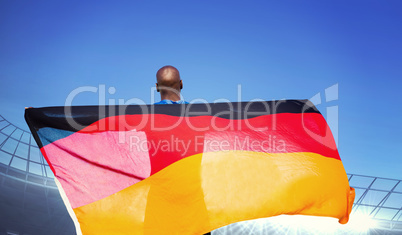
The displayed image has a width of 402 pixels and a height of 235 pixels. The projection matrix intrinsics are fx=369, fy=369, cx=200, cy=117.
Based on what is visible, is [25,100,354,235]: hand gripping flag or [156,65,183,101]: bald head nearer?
[25,100,354,235]: hand gripping flag

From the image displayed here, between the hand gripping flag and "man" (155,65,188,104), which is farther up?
"man" (155,65,188,104)

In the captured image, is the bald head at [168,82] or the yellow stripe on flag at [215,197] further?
the bald head at [168,82]

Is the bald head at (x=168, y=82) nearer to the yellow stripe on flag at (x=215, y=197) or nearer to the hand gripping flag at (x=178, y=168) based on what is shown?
the hand gripping flag at (x=178, y=168)

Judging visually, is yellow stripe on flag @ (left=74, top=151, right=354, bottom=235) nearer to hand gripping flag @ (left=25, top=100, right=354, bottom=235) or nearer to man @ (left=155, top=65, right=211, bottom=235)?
hand gripping flag @ (left=25, top=100, right=354, bottom=235)

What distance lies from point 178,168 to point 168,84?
82 cm

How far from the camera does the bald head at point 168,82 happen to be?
11.8 ft

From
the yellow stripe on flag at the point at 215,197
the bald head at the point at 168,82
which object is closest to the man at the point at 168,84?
the bald head at the point at 168,82

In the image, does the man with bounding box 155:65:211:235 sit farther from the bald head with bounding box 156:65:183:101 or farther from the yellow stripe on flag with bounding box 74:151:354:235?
the yellow stripe on flag with bounding box 74:151:354:235

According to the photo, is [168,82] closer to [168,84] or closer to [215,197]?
[168,84]

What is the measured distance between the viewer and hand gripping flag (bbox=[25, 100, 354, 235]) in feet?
10.9

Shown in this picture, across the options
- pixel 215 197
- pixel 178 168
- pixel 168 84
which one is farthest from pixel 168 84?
pixel 215 197

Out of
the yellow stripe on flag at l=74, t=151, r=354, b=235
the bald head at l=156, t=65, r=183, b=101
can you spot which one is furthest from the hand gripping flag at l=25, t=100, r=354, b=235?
the bald head at l=156, t=65, r=183, b=101

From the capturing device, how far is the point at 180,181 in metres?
3.38

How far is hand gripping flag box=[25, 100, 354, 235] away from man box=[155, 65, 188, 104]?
10cm
